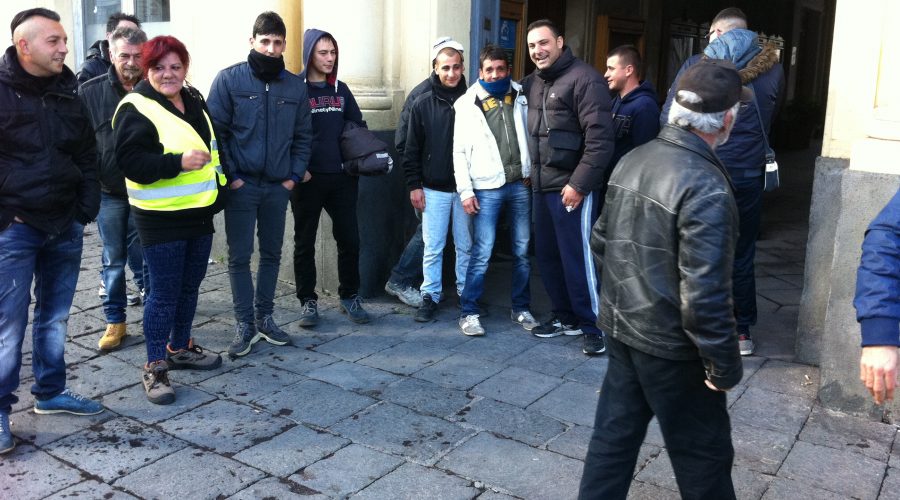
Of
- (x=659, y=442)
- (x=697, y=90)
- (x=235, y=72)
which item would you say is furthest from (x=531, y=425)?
(x=235, y=72)

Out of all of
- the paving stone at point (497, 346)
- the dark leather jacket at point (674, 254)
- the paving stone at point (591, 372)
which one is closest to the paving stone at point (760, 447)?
the paving stone at point (591, 372)

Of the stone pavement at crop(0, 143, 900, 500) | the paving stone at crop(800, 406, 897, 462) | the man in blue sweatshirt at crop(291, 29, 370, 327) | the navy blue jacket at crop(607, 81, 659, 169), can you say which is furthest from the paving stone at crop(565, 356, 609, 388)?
the man in blue sweatshirt at crop(291, 29, 370, 327)

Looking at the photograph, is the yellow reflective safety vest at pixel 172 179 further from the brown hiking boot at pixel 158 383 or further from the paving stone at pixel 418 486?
the paving stone at pixel 418 486

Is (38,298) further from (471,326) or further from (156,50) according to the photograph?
(471,326)

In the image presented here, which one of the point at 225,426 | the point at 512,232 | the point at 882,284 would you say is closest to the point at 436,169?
the point at 512,232

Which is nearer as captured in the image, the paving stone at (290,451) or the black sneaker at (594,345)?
the paving stone at (290,451)

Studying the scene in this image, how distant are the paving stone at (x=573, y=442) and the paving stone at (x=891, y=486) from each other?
124 centimetres

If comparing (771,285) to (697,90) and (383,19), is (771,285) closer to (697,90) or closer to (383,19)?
(383,19)

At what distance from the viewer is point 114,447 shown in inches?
156

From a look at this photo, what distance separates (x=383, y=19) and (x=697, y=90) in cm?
396

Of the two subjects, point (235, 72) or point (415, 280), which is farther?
point (415, 280)

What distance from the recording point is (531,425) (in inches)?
168

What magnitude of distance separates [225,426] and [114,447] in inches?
20.0

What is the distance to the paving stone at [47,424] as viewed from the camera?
4078mm
